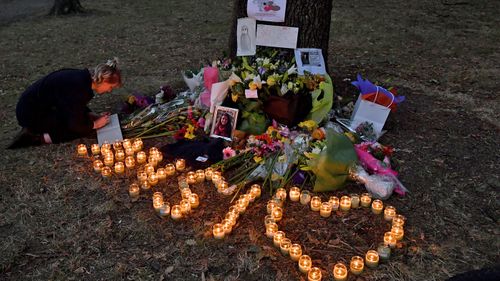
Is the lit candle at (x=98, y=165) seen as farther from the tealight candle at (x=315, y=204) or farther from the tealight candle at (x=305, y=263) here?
the tealight candle at (x=305, y=263)

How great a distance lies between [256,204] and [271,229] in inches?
17.8

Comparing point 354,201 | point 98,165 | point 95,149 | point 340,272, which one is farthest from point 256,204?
point 95,149

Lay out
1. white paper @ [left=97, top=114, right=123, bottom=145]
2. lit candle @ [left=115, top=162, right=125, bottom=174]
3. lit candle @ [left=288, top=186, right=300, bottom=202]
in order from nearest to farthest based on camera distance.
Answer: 1. lit candle @ [left=288, top=186, right=300, bottom=202]
2. lit candle @ [left=115, top=162, right=125, bottom=174]
3. white paper @ [left=97, top=114, right=123, bottom=145]

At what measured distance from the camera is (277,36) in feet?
16.3

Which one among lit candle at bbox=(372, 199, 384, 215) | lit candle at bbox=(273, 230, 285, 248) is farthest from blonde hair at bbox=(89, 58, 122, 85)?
lit candle at bbox=(372, 199, 384, 215)

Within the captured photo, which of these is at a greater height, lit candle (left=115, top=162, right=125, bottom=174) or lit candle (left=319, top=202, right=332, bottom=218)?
lit candle (left=319, top=202, right=332, bottom=218)

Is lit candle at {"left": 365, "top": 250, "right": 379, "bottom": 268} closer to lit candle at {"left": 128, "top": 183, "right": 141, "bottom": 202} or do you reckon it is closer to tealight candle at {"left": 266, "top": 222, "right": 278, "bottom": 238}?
tealight candle at {"left": 266, "top": 222, "right": 278, "bottom": 238}

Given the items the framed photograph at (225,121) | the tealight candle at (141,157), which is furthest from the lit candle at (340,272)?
the tealight candle at (141,157)

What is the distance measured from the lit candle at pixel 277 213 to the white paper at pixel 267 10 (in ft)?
7.65

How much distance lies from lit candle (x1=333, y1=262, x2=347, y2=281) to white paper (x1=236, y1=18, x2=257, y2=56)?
114 inches

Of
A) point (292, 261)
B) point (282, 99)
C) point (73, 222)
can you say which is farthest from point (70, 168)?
point (292, 261)

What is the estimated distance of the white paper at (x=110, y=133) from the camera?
4.70 meters

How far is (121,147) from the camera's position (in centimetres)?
454

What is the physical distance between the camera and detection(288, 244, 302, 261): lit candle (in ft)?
9.96
